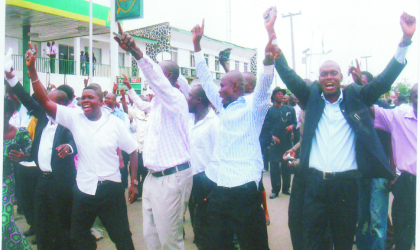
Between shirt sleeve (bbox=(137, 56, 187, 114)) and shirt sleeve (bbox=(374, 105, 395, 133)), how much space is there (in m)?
1.91

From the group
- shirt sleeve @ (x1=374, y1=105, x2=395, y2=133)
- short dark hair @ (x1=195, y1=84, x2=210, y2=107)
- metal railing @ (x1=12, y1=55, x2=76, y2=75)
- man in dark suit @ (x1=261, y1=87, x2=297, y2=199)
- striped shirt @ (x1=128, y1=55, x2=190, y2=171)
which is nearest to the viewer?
striped shirt @ (x1=128, y1=55, x2=190, y2=171)

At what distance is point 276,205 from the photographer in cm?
646

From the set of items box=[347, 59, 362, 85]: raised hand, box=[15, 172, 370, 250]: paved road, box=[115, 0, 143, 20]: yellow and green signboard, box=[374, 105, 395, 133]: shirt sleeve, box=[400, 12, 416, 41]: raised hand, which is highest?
box=[115, 0, 143, 20]: yellow and green signboard

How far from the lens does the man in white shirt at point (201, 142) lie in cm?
399

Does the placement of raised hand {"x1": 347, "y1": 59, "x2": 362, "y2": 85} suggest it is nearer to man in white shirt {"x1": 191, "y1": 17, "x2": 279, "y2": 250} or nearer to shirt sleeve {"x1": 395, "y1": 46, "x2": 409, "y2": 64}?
shirt sleeve {"x1": 395, "y1": 46, "x2": 409, "y2": 64}

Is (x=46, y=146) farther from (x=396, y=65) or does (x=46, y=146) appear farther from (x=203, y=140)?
(x=396, y=65)

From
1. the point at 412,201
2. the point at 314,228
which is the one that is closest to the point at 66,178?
the point at 314,228

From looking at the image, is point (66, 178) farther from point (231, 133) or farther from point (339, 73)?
point (339, 73)

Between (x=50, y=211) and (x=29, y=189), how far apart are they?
1.15 m

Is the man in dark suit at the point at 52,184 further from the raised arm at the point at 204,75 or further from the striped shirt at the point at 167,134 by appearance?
the raised arm at the point at 204,75

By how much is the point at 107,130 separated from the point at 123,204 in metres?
0.72

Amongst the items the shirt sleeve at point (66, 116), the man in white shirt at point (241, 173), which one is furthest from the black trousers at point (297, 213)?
the shirt sleeve at point (66, 116)

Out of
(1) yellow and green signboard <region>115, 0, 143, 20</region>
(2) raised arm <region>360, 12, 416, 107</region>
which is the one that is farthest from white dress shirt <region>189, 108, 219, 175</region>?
(1) yellow and green signboard <region>115, 0, 143, 20</region>

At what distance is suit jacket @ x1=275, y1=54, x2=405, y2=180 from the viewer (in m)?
2.82
